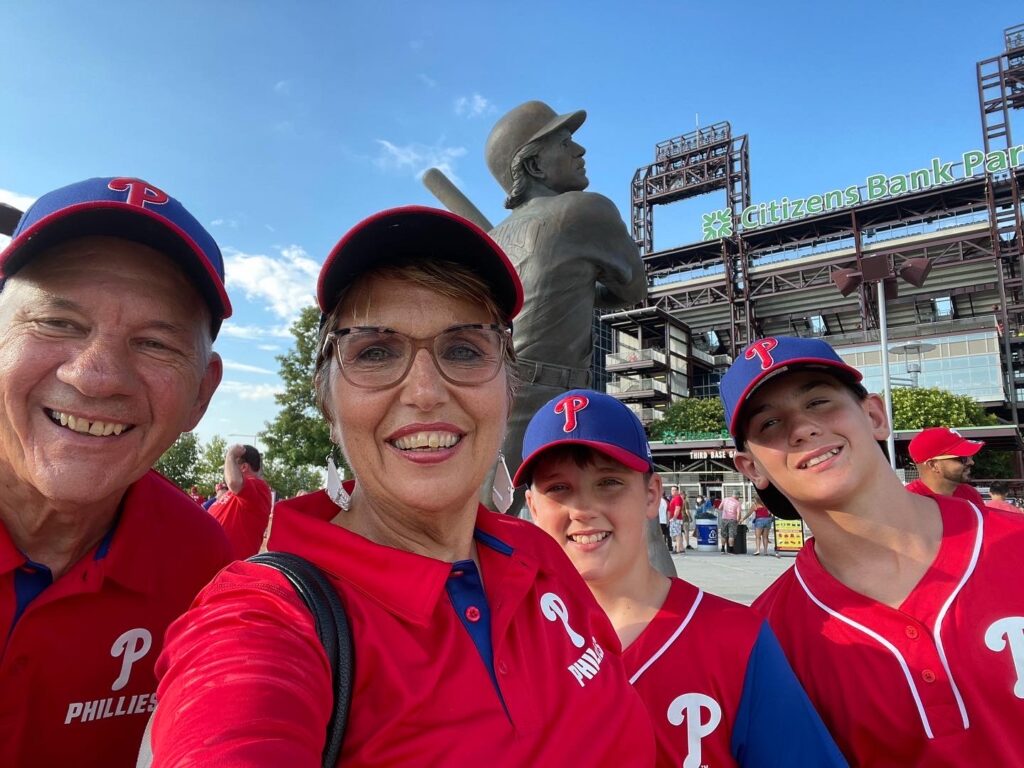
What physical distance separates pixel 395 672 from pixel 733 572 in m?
10.8

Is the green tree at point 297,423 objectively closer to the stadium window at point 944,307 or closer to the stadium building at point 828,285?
the stadium building at point 828,285

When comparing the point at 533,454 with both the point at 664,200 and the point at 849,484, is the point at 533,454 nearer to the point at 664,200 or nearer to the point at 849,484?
the point at 849,484

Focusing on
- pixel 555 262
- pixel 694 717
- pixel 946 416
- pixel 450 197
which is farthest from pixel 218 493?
pixel 946 416

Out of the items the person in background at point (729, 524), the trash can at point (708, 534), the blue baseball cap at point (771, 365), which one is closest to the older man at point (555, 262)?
the blue baseball cap at point (771, 365)

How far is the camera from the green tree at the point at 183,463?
34.0 meters

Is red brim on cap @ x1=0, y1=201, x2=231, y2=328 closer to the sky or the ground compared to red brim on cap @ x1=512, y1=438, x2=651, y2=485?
closer to the sky

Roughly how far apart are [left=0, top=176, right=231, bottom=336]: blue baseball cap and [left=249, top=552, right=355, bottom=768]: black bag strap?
83 cm

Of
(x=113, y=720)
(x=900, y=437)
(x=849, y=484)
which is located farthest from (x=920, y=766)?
(x=900, y=437)

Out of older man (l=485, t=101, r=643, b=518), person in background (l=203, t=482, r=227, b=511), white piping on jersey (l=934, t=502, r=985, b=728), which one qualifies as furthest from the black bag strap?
A: person in background (l=203, t=482, r=227, b=511)

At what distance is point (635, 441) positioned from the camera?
2.22 meters

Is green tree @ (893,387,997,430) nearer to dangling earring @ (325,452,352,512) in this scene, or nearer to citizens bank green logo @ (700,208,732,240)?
citizens bank green logo @ (700,208,732,240)

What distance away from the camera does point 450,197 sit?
5098 mm

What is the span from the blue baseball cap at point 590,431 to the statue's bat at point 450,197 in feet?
9.85

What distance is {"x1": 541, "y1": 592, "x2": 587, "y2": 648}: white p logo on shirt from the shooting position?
138 centimetres
